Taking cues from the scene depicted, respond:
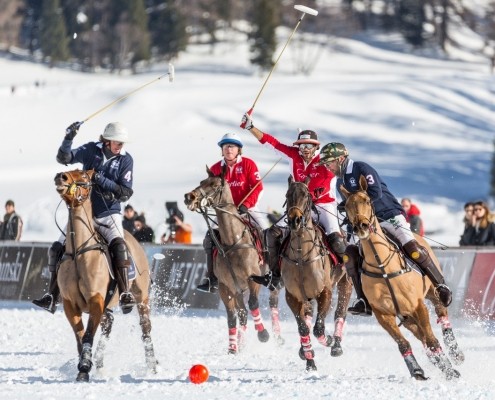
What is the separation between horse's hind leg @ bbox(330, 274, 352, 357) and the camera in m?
12.5

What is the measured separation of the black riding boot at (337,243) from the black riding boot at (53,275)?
3259 millimetres

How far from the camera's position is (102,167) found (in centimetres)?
1134

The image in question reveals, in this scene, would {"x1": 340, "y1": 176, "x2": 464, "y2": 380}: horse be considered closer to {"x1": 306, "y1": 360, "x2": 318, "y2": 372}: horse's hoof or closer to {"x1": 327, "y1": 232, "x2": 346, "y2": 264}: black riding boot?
{"x1": 306, "y1": 360, "x2": 318, "y2": 372}: horse's hoof

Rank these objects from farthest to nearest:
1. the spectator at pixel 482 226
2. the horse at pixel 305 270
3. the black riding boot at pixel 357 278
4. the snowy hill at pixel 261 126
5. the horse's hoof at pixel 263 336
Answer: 1. the snowy hill at pixel 261 126
2. the spectator at pixel 482 226
3. the horse's hoof at pixel 263 336
4. the horse at pixel 305 270
5. the black riding boot at pixel 357 278

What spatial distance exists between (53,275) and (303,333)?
8.68ft

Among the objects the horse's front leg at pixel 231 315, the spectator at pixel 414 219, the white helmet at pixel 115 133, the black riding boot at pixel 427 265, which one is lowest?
the spectator at pixel 414 219

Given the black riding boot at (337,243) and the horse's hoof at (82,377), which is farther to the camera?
the black riding boot at (337,243)

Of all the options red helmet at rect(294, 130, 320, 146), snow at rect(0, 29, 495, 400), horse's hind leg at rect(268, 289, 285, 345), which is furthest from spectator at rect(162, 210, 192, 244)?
red helmet at rect(294, 130, 320, 146)

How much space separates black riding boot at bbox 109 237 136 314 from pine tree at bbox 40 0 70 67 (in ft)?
263

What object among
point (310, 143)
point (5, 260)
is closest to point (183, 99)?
point (5, 260)

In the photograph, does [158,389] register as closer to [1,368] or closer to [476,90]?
[1,368]

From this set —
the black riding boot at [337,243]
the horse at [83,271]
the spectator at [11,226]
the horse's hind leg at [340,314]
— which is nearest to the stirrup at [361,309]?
the horse's hind leg at [340,314]

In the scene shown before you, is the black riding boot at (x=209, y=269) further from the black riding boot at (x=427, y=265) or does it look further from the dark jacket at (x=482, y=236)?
the dark jacket at (x=482, y=236)

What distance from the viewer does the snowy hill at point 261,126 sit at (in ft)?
151
